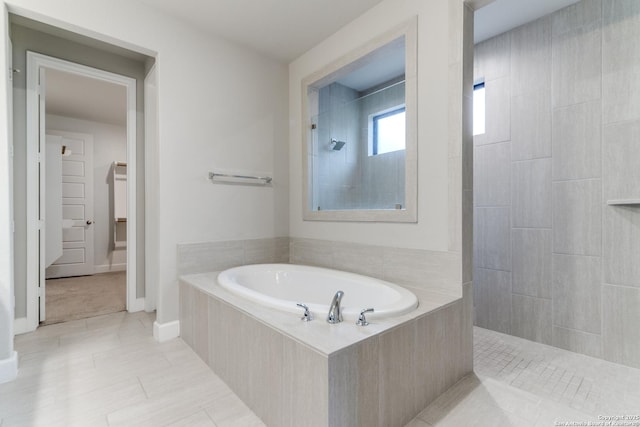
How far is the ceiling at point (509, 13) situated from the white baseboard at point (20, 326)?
413cm

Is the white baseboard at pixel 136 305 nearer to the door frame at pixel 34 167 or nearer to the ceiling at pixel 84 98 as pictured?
the door frame at pixel 34 167

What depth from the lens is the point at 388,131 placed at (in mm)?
2262

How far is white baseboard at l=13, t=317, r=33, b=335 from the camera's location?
2.37 metres

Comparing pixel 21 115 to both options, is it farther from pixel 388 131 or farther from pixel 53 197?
pixel 388 131

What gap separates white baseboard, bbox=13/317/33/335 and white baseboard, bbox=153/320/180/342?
1.06 metres

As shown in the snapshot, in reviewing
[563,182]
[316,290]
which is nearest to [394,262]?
[316,290]

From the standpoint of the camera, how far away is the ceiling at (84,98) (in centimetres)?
322

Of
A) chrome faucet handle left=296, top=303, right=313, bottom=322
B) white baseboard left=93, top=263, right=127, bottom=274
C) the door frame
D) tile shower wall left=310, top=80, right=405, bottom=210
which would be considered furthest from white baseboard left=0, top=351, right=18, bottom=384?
white baseboard left=93, top=263, right=127, bottom=274

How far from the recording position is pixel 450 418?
1.39 metres

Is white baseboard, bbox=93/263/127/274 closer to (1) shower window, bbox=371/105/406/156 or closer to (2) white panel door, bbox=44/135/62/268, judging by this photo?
(2) white panel door, bbox=44/135/62/268

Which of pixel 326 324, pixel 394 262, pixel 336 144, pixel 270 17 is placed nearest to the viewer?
pixel 326 324

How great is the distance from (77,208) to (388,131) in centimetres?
488

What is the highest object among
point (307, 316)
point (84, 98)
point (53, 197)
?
point (84, 98)

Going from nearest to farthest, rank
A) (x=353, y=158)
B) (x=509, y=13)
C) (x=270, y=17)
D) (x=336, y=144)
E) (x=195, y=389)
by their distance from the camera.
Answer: (x=195, y=389)
(x=509, y=13)
(x=270, y=17)
(x=353, y=158)
(x=336, y=144)
